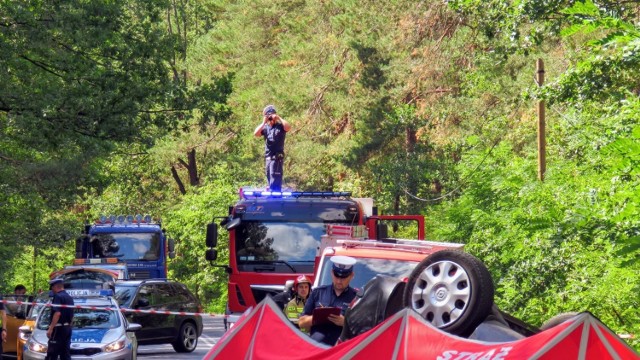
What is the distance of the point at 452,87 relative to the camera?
150 ft

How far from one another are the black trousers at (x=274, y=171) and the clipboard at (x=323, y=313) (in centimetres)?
1254

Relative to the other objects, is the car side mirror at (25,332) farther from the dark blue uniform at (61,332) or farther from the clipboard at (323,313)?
the clipboard at (323,313)

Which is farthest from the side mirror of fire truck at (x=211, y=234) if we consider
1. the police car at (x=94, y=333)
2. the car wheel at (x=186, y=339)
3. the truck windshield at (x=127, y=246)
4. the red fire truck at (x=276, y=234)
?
the truck windshield at (x=127, y=246)

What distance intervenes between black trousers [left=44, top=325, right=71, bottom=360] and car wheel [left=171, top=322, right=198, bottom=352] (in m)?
8.46

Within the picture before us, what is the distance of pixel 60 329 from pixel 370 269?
18.7 ft

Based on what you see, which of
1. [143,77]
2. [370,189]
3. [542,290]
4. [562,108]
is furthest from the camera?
[370,189]

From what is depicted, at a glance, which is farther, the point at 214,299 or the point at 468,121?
the point at 214,299

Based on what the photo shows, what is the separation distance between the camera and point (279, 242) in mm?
21625

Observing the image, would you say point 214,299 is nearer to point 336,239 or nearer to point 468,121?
point 468,121

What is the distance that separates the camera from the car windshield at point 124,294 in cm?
2523

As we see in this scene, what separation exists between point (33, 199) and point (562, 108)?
15432 millimetres

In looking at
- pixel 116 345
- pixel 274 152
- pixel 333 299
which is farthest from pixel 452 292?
pixel 274 152

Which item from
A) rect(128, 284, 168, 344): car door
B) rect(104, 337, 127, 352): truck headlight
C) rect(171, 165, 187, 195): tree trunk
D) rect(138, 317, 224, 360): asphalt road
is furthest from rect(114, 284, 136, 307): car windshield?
rect(171, 165, 187, 195): tree trunk

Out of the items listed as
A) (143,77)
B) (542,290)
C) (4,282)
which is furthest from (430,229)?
(542,290)
